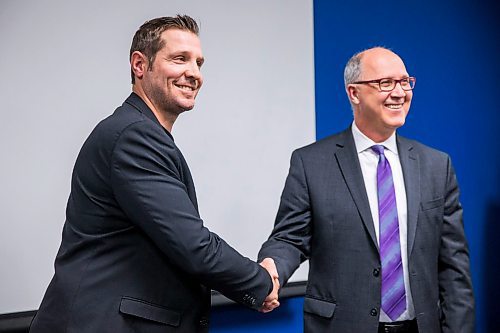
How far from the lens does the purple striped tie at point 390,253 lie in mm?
2004

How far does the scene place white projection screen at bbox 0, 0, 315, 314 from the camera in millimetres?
2156

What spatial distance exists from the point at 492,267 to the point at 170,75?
2467 millimetres

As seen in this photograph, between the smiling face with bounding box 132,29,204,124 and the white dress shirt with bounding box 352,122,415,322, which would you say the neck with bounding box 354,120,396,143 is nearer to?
the white dress shirt with bounding box 352,122,415,322

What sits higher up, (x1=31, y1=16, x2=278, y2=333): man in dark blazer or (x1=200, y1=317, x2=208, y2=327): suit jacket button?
(x1=31, y1=16, x2=278, y2=333): man in dark blazer

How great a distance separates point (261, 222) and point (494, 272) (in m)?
1.54

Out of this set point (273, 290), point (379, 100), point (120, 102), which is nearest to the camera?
point (273, 290)

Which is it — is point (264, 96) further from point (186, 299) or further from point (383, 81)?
point (186, 299)

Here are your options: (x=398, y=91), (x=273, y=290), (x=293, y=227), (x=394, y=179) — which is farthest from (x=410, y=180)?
(x=273, y=290)

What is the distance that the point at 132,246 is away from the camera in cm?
160

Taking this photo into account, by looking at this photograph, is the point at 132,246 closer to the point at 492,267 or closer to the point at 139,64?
the point at 139,64

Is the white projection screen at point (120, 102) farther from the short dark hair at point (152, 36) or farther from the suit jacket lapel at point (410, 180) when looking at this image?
the suit jacket lapel at point (410, 180)

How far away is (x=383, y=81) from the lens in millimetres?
2158

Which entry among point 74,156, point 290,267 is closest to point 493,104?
point 290,267

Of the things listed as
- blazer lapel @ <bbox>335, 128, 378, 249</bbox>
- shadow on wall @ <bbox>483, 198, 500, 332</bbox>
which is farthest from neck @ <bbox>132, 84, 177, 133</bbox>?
shadow on wall @ <bbox>483, 198, 500, 332</bbox>
